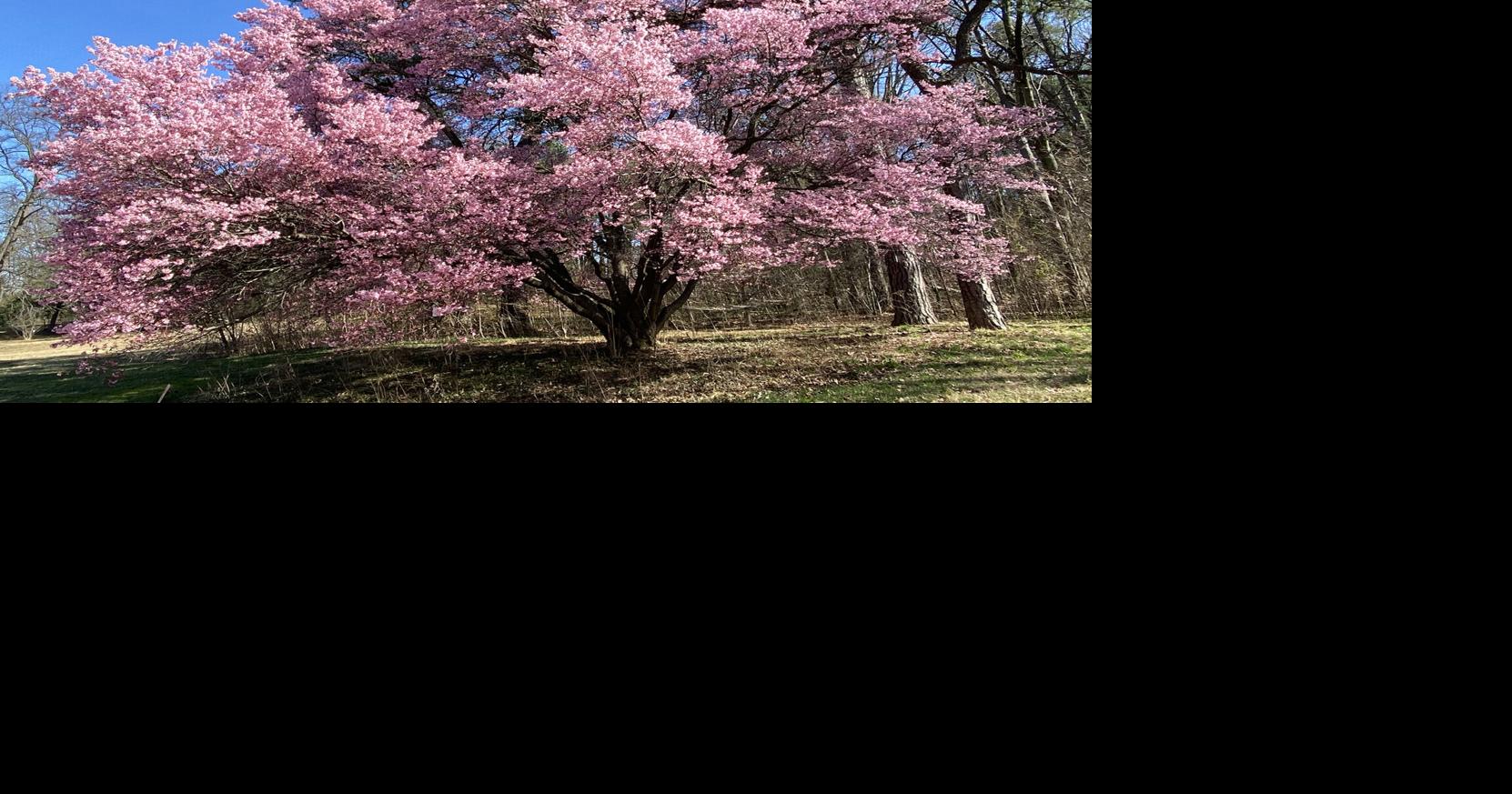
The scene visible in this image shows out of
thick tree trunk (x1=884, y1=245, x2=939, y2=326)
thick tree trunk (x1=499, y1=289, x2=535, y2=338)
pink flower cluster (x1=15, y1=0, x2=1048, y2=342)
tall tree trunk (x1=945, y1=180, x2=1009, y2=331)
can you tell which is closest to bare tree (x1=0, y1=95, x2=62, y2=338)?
pink flower cluster (x1=15, y1=0, x2=1048, y2=342)

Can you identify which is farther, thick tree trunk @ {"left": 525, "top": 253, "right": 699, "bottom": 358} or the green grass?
thick tree trunk @ {"left": 525, "top": 253, "right": 699, "bottom": 358}

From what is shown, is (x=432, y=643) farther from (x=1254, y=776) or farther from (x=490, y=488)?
(x=1254, y=776)

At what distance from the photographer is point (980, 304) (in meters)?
2.93

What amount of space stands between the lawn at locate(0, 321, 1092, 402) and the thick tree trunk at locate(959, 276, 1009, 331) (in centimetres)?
8

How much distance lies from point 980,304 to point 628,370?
1.67 m

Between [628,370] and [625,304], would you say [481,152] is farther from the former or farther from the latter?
[628,370]

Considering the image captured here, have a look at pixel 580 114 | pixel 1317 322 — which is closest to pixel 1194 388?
pixel 1317 322

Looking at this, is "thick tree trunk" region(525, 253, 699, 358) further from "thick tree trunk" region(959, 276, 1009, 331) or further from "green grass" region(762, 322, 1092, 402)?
"thick tree trunk" region(959, 276, 1009, 331)

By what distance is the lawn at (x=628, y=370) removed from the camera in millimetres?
2492

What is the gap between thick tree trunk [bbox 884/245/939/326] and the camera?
2.95 m

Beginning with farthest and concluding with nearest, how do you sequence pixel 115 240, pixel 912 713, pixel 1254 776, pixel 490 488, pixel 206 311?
pixel 206 311 → pixel 115 240 → pixel 490 488 → pixel 912 713 → pixel 1254 776

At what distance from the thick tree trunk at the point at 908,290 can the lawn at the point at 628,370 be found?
0.06 metres

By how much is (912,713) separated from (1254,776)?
35 cm

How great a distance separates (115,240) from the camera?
7.26 ft
